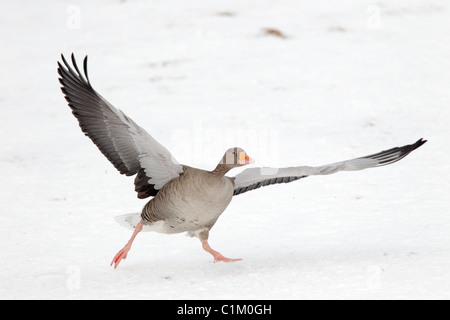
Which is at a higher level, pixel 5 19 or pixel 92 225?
pixel 5 19

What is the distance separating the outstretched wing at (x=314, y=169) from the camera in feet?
15.4

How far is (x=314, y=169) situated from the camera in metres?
4.69

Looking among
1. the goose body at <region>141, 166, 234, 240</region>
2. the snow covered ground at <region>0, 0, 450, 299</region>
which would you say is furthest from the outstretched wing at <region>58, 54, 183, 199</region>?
the snow covered ground at <region>0, 0, 450, 299</region>

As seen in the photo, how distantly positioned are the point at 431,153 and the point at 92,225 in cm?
355

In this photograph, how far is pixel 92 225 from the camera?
5961 millimetres

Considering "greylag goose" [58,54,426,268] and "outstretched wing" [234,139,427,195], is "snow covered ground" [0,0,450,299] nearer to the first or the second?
"greylag goose" [58,54,426,268]

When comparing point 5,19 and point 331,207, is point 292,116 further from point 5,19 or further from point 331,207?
point 5,19

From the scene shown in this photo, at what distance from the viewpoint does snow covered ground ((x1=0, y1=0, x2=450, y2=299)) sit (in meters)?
4.93

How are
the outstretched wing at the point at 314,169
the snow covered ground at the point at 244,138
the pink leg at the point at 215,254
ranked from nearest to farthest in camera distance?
the outstretched wing at the point at 314,169 < the snow covered ground at the point at 244,138 < the pink leg at the point at 215,254

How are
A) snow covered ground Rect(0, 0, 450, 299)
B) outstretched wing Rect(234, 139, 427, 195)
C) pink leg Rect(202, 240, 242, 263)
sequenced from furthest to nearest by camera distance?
1. pink leg Rect(202, 240, 242, 263)
2. snow covered ground Rect(0, 0, 450, 299)
3. outstretched wing Rect(234, 139, 427, 195)

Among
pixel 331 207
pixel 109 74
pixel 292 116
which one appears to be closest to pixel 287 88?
pixel 292 116

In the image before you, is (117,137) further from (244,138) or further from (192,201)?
(244,138)

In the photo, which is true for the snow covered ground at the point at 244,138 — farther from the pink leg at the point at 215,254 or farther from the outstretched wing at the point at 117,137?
the outstretched wing at the point at 117,137

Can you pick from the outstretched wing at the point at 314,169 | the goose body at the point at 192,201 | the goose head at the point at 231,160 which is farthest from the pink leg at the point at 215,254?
the goose head at the point at 231,160
